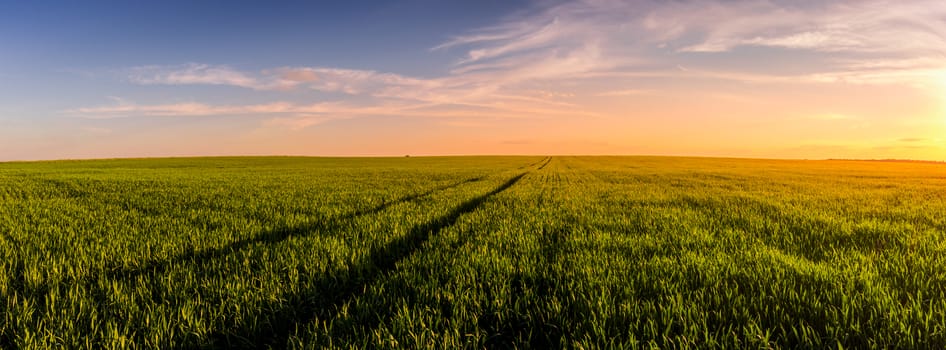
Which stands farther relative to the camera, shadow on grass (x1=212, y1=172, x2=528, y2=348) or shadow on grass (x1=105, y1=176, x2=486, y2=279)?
shadow on grass (x1=105, y1=176, x2=486, y2=279)

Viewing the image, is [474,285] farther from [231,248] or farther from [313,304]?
[231,248]

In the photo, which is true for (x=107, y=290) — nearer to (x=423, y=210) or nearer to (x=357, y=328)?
(x=357, y=328)

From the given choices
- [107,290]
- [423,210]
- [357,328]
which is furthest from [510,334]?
[423,210]

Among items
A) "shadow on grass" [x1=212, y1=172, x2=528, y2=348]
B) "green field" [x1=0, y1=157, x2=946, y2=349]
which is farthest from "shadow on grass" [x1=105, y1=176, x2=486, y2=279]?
"shadow on grass" [x1=212, y1=172, x2=528, y2=348]

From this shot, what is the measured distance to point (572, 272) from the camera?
4.43 m

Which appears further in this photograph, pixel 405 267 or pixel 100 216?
pixel 100 216

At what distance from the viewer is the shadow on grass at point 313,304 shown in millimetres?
3188

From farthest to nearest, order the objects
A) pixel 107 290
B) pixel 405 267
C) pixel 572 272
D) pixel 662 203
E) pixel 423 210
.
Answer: pixel 662 203 < pixel 423 210 < pixel 405 267 < pixel 572 272 < pixel 107 290

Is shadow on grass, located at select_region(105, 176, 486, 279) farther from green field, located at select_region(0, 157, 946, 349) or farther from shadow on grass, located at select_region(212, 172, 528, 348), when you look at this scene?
shadow on grass, located at select_region(212, 172, 528, 348)

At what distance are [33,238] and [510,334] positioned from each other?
8.51 metres

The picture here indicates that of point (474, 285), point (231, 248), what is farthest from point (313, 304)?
point (231, 248)

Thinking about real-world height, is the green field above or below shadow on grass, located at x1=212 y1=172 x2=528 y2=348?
above

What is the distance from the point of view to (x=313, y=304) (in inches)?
152

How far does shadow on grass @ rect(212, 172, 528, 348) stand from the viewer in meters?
3.19
